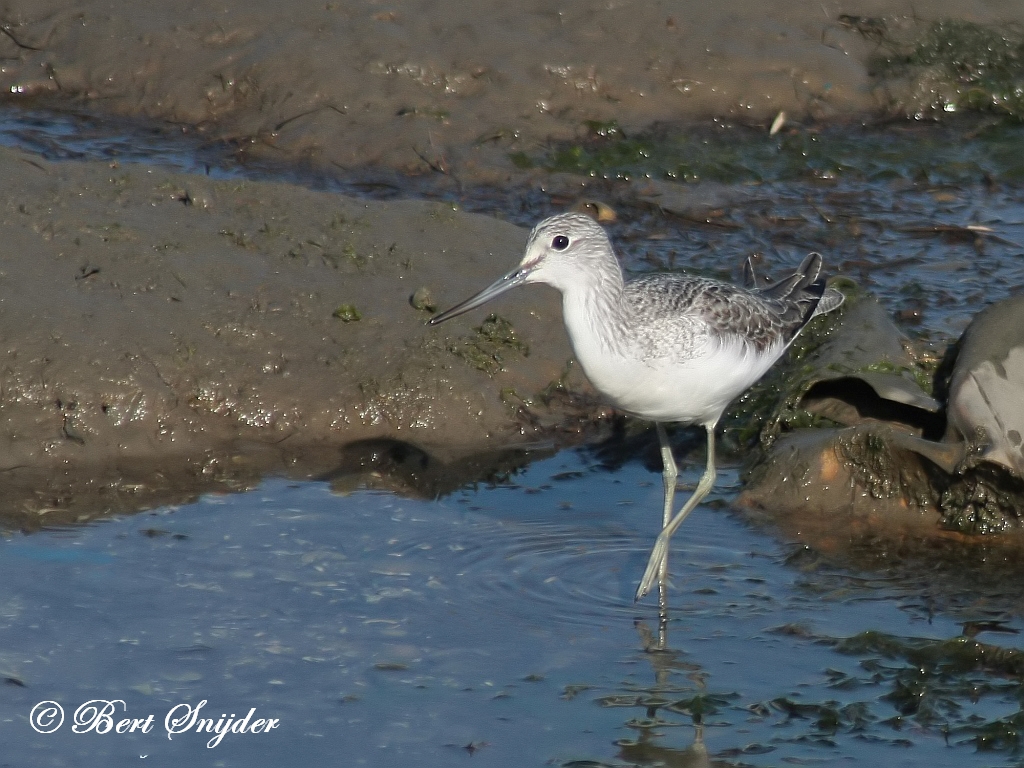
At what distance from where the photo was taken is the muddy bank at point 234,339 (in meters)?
6.50

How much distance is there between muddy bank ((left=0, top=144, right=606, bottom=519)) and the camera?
6.50m

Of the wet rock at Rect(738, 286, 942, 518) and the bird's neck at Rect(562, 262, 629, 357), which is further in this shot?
the wet rock at Rect(738, 286, 942, 518)

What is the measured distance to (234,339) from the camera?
7.00 metres

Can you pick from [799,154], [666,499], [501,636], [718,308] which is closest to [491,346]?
[666,499]

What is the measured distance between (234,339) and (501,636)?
2444mm

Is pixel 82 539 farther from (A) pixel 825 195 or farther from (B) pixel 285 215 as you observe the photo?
(A) pixel 825 195

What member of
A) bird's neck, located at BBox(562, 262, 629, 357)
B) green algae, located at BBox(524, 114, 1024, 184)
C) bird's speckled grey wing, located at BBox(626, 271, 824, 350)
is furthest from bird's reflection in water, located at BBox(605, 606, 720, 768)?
green algae, located at BBox(524, 114, 1024, 184)

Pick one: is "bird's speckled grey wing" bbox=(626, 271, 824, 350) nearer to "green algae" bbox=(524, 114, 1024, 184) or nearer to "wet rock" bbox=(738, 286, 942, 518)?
"wet rock" bbox=(738, 286, 942, 518)

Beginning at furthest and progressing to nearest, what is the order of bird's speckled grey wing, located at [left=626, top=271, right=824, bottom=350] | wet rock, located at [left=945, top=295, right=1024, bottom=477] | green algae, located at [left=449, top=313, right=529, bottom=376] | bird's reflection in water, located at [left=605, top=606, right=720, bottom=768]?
green algae, located at [left=449, top=313, right=529, bottom=376], wet rock, located at [left=945, top=295, right=1024, bottom=477], bird's speckled grey wing, located at [left=626, top=271, right=824, bottom=350], bird's reflection in water, located at [left=605, top=606, right=720, bottom=768]

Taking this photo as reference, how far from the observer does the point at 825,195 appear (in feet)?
32.2

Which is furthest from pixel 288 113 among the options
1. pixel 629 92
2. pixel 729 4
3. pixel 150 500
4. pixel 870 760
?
pixel 870 760

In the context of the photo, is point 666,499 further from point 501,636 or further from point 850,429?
point 501,636

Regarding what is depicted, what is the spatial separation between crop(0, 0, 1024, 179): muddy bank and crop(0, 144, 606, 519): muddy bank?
2290 mm

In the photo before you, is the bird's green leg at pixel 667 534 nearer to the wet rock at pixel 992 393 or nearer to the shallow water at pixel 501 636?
the shallow water at pixel 501 636
